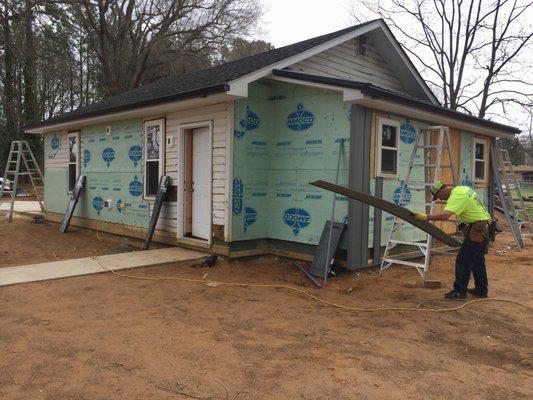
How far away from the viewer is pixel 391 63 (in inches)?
430

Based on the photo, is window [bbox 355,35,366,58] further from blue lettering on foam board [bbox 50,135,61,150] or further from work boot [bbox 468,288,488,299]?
blue lettering on foam board [bbox 50,135,61,150]

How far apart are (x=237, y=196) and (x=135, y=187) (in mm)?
3296

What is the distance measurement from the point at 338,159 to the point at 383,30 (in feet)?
14.5

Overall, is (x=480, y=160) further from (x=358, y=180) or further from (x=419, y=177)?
(x=358, y=180)

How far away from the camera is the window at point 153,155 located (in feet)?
30.3

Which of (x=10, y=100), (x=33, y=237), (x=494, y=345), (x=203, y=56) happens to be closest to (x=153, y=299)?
(x=494, y=345)

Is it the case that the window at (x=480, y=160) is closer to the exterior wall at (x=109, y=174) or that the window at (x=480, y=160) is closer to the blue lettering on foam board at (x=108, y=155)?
the exterior wall at (x=109, y=174)

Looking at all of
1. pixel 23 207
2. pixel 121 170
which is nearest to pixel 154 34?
pixel 23 207

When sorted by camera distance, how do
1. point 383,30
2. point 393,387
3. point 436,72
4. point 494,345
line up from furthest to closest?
1. point 436,72
2. point 383,30
3. point 494,345
4. point 393,387

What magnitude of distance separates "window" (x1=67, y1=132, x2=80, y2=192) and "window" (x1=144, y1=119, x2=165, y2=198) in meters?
3.38

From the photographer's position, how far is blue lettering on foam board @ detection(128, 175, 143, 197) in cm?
990

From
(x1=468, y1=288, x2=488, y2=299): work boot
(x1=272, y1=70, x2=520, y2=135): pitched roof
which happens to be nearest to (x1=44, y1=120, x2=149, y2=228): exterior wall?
(x1=272, y1=70, x2=520, y2=135): pitched roof

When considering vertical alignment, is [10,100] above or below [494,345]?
above

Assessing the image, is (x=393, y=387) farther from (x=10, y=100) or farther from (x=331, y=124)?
(x=10, y=100)
